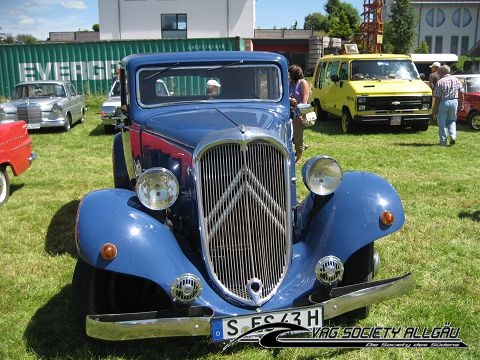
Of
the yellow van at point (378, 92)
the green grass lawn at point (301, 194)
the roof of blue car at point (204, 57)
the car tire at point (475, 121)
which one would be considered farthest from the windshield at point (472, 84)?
the roof of blue car at point (204, 57)

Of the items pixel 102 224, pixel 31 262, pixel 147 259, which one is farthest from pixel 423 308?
pixel 31 262

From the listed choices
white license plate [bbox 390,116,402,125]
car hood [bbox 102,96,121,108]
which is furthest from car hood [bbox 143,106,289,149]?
car hood [bbox 102,96,121,108]

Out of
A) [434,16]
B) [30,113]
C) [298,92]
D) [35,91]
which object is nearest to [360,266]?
[298,92]

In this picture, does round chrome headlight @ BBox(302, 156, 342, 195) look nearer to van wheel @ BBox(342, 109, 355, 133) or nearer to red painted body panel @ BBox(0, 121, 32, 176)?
red painted body panel @ BBox(0, 121, 32, 176)

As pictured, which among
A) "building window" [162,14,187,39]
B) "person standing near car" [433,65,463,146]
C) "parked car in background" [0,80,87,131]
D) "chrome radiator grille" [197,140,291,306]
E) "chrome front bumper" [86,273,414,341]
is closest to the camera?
"chrome front bumper" [86,273,414,341]

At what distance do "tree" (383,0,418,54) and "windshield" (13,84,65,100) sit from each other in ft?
98.7

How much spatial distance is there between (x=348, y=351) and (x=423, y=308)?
0.86 meters

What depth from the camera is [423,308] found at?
3.88 metres

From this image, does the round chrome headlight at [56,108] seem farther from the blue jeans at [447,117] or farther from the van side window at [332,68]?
the blue jeans at [447,117]

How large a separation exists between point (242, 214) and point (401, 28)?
3935 centimetres

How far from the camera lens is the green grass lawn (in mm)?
3369

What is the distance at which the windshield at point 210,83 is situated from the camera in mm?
4516

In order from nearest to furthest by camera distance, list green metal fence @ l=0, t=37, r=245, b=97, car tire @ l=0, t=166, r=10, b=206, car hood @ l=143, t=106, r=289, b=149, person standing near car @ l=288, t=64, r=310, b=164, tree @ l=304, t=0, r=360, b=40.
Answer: car hood @ l=143, t=106, r=289, b=149, car tire @ l=0, t=166, r=10, b=206, person standing near car @ l=288, t=64, r=310, b=164, green metal fence @ l=0, t=37, r=245, b=97, tree @ l=304, t=0, r=360, b=40

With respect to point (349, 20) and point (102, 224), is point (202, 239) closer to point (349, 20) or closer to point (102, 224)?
point (102, 224)
